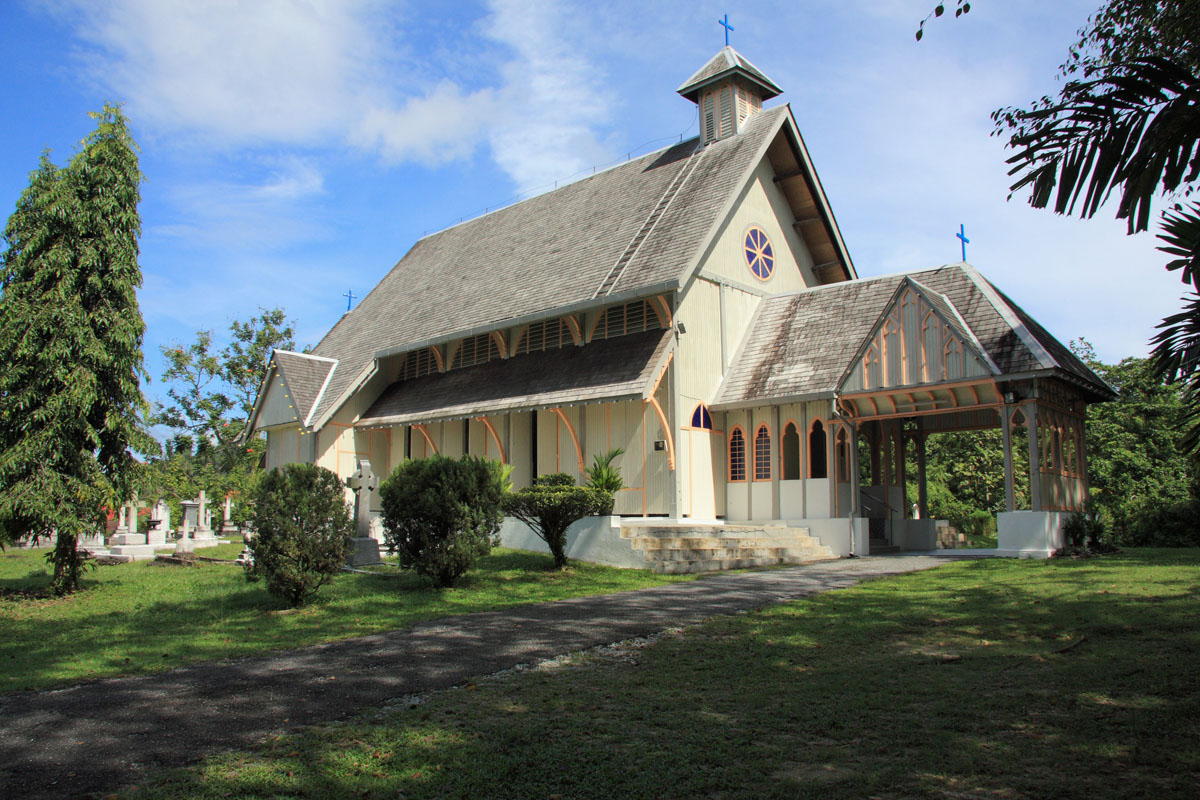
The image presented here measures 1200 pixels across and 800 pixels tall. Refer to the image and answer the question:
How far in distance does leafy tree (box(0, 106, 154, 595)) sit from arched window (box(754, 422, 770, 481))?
42.0ft

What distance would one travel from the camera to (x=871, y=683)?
647 centimetres

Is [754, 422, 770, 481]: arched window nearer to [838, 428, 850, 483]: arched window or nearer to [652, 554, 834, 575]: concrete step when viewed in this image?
[838, 428, 850, 483]: arched window

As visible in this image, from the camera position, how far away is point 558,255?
926 inches

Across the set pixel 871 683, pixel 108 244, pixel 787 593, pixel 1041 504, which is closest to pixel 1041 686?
pixel 871 683

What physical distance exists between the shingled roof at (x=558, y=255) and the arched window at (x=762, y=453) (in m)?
4.20

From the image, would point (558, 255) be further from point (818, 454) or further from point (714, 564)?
point (714, 564)

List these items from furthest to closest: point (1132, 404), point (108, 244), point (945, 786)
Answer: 1. point (1132, 404)
2. point (108, 244)
3. point (945, 786)

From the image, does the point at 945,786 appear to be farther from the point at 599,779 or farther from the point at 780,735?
the point at 599,779

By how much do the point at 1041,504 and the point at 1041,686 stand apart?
463 inches

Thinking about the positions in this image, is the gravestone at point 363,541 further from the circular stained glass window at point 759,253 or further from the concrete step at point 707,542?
the circular stained glass window at point 759,253

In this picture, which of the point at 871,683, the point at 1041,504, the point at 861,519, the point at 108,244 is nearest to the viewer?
the point at 871,683

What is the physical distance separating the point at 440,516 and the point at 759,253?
43.7 feet

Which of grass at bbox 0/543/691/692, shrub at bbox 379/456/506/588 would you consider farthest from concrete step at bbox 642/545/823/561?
shrub at bbox 379/456/506/588

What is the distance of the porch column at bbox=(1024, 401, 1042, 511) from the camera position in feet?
52.7
